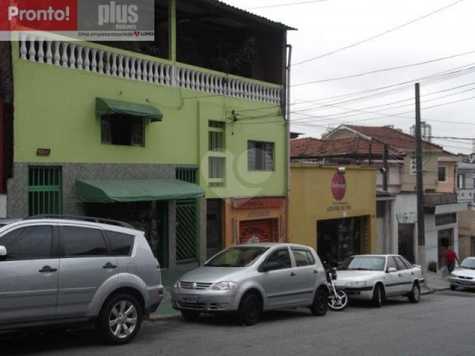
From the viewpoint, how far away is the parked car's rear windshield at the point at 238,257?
13188mm

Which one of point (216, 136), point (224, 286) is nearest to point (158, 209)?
point (216, 136)

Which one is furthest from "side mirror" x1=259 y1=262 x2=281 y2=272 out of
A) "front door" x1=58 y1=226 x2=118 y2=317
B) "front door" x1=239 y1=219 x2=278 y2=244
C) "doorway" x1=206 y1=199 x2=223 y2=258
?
"front door" x1=239 y1=219 x2=278 y2=244

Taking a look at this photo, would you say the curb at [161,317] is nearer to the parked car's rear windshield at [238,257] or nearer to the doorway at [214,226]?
the parked car's rear windshield at [238,257]

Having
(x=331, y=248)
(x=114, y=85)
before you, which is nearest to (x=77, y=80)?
(x=114, y=85)

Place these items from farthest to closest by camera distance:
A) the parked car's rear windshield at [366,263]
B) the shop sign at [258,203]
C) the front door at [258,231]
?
the front door at [258,231] < the shop sign at [258,203] < the parked car's rear windshield at [366,263]

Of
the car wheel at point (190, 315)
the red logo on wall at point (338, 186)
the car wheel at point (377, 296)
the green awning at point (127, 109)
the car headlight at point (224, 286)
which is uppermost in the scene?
the green awning at point (127, 109)

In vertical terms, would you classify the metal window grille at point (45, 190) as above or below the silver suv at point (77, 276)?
above

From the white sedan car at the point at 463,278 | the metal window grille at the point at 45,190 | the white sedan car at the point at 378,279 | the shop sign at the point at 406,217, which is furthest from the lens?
the shop sign at the point at 406,217

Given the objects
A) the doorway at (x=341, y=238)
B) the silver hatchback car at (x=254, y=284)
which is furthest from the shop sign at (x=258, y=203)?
the silver hatchback car at (x=254, y=284)

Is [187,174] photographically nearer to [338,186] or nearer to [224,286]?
[224,286]

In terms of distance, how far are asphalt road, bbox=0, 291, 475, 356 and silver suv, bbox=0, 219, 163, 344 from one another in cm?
52

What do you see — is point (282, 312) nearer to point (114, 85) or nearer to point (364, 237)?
point (114, 85)

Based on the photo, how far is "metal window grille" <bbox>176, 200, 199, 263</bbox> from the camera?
17.8 metres

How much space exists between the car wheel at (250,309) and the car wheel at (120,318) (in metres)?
2.56
